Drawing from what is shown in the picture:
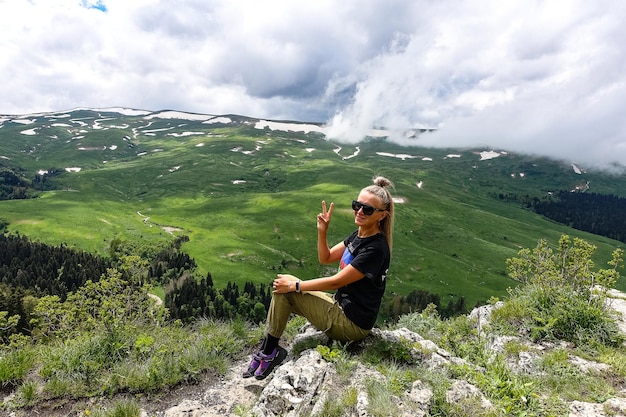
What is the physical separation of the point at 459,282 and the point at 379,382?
492 ft

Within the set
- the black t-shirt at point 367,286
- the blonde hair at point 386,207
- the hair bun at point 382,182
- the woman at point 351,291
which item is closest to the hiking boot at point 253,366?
the woman at point 351,291

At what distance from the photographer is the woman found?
797 cm

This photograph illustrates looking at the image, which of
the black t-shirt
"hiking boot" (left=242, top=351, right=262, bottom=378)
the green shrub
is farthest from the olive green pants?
the green shrub

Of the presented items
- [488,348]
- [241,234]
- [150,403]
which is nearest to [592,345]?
[488,348]

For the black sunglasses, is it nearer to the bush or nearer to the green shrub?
Answer: the bush

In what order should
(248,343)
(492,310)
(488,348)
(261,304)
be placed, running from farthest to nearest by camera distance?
(261,304), (492,310), (248,343), (488,348)

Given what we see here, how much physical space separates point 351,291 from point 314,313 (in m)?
1.15


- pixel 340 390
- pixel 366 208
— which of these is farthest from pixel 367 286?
pixel 340 390

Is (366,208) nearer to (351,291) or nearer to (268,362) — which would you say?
(351,291)

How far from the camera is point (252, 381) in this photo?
347 inches

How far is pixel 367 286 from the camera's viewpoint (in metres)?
8.27

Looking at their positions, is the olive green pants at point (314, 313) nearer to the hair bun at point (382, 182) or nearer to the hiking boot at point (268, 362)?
the hiking boot at point (268, 362)

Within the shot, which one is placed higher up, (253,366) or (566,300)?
(566,300)

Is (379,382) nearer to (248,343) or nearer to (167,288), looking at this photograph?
(248,343)
